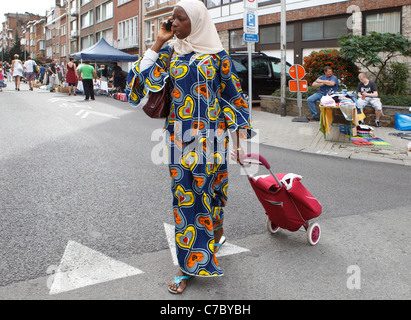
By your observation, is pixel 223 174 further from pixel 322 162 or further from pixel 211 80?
pixel 322 162

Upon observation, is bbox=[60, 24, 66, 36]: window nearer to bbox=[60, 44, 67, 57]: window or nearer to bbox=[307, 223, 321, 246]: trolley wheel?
bbox=[60, 44, 67, 57]: window

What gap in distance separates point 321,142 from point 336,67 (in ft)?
19.1

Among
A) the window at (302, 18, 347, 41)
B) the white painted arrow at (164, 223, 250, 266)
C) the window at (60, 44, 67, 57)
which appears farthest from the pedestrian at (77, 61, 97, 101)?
the window at (60, 44, 67, 57)

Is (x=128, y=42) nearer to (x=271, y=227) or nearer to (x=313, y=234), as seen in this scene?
(x=271, y=227)

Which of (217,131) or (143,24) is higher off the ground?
(143,24)

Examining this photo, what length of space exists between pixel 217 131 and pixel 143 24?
39774 mm

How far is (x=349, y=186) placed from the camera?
6254 millimetres

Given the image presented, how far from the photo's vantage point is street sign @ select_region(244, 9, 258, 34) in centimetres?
1123

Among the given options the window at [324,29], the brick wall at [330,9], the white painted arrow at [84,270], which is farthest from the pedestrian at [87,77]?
the white painted arrow at [84,270]

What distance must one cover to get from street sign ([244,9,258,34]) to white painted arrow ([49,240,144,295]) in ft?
28.9

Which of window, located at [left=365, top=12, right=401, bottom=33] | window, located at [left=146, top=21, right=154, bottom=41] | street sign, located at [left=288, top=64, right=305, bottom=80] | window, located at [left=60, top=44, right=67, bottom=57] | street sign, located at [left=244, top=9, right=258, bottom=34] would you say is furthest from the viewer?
window, located at [left=60, top=44, right=67, bottom=57]

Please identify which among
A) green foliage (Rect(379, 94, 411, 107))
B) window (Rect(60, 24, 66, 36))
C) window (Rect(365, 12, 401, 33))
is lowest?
green foliage (Rect(379, 94, 411, 107))
